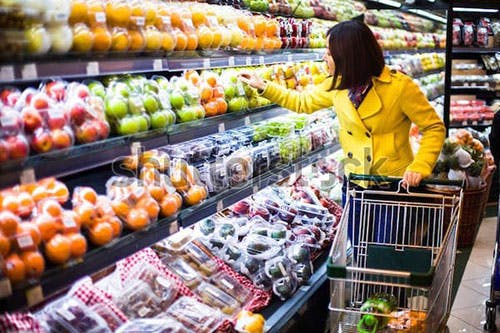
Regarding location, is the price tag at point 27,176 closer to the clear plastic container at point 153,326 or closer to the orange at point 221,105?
the clear plastic container at point 153,326

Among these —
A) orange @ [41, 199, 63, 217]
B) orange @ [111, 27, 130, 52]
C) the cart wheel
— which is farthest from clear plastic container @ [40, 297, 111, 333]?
the cart wheel

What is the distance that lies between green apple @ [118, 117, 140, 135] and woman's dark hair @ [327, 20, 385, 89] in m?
1.23

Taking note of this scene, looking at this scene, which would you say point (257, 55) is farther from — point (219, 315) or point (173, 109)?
point (219, 315)

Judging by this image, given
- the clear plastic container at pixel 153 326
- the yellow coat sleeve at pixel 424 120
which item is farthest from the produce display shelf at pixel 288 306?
the yellow coat sleeve at pixel 424 120

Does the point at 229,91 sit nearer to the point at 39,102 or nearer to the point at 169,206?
the point at 169,206

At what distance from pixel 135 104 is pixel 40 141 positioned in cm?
55

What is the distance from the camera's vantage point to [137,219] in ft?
7.84

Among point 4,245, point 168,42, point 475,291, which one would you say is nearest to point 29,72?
point 4,245

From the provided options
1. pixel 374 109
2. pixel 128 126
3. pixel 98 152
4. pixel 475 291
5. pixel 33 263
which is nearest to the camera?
pixel 33 263

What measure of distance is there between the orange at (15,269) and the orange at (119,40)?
3.03 ft

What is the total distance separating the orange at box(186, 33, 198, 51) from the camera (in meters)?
2.88

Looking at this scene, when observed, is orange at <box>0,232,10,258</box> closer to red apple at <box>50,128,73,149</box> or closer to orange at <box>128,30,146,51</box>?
red apple at <box>50,128,73,149</box>

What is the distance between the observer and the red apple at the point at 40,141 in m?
1.97

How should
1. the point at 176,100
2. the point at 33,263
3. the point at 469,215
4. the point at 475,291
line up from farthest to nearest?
the point at 469,215 → the point at 475,291 → the point at 176,100 → the point at 33,263
